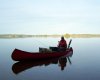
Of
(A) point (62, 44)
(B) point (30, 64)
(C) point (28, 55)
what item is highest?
(A) point (62, 44)

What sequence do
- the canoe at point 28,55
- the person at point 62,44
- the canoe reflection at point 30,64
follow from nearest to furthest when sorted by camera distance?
the canoe reflection at point 30,64 < the canoe at point 28,55 < the person at point 62,44

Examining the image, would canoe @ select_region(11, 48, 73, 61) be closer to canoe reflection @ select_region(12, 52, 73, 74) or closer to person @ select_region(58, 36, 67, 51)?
canoe reflection @ select_region(12, 52, 73, 74)

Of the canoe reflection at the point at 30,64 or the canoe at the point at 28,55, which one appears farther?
the canoe at the point at 28,55

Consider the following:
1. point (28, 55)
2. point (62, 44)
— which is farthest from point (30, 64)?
point (62, 44)

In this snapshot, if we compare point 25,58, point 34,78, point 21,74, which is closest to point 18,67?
point 25,58

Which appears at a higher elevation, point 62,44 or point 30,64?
point 62,44

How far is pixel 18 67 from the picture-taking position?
72.3ft

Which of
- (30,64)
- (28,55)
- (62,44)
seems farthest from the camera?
(62,44)

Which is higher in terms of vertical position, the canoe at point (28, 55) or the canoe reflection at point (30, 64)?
the canoe at point (28, 55)

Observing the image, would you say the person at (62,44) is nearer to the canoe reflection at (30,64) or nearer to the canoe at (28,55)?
the canoe at (28,55)

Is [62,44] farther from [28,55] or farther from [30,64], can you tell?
[30,64]

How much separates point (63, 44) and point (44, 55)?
399 cm

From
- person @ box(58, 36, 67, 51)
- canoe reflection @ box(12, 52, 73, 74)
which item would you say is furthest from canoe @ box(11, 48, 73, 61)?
person @ box(58, 36, 67, 51)

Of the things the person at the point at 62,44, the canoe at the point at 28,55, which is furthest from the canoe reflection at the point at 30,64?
the person at the point at 62,44
